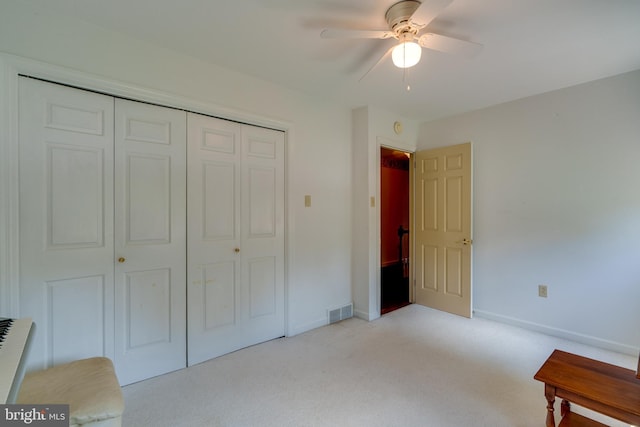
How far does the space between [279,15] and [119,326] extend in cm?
235

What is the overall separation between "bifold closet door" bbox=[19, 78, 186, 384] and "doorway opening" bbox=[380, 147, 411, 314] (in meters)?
3.74

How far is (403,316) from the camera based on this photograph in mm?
3416

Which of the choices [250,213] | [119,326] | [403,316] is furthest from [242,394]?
[403,316]

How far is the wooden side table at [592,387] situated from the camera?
4.09 feet

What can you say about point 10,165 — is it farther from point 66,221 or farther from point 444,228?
point 444,228


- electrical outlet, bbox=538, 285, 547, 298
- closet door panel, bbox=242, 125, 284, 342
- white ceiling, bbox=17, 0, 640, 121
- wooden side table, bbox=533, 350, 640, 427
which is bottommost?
wooden side table, bbox=533, 350, 640, 427

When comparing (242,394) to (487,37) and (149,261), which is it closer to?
(149,261)

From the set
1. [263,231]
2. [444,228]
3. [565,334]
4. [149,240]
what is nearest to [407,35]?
[263,231]

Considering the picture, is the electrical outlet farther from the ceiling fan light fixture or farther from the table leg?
the ceiling fan light fixture

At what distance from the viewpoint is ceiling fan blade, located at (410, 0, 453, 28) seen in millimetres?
1337

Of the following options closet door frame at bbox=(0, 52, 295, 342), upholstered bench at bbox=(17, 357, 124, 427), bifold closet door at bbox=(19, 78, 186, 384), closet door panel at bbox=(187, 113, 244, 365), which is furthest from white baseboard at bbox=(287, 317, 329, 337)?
closet door frame at bbox=(0, 52, 295, 342)

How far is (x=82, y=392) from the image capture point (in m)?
1.33

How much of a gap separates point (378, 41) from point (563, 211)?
2.46 meters

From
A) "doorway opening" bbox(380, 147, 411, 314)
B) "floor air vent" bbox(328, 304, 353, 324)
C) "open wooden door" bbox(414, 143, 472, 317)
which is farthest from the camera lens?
"doorway opening" bbox(380, 147, 411, 314)
